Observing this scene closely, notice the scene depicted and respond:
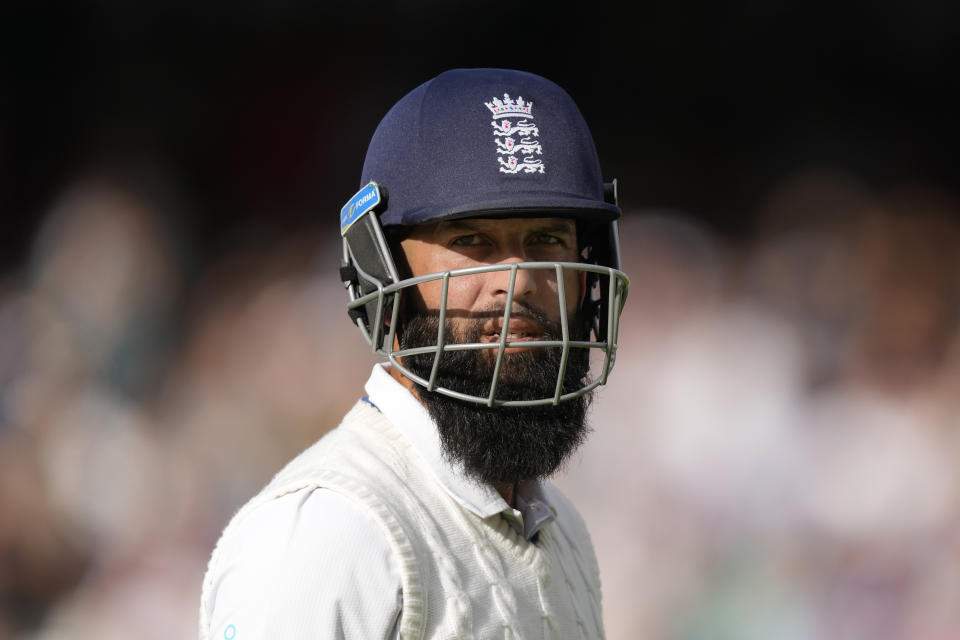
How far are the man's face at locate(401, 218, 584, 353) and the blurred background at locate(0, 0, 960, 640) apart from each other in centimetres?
201

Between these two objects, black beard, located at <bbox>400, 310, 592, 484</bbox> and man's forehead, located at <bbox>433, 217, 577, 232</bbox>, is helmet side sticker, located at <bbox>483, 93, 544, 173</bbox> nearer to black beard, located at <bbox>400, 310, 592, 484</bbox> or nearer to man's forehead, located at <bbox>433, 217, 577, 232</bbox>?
man's forehead, located at <bbox>433, 217, 577, 232</bbox>

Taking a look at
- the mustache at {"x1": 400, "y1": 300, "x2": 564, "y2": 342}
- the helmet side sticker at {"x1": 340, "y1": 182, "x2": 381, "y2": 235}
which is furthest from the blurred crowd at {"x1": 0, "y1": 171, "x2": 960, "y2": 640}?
the mustache at {"x1": 400, "y1": 300, "x2": 564, "y2": 342}

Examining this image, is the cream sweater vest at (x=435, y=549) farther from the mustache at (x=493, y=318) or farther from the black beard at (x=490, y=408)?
the mustache at (x=493, y=318)

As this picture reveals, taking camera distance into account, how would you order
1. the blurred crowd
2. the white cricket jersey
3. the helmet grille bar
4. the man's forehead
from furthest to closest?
1. the blurred crowd
2. the man's forehead
3. the helmet grille bar
4. the white cricket jersey

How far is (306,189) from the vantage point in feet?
11.9

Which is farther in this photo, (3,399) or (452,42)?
(452,42)

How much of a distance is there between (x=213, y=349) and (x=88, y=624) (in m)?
1.03

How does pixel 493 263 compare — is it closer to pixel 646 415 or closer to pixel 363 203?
pixel 363 203

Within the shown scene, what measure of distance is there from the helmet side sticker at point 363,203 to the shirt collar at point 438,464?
250mm

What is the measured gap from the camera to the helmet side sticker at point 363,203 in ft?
4.98

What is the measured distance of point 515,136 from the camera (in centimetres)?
148

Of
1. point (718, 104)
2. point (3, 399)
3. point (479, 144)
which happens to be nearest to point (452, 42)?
point (718, 104)

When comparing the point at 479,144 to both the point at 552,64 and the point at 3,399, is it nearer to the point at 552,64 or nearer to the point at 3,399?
the point at 552,64

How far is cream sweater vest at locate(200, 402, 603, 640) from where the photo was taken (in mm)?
1192
